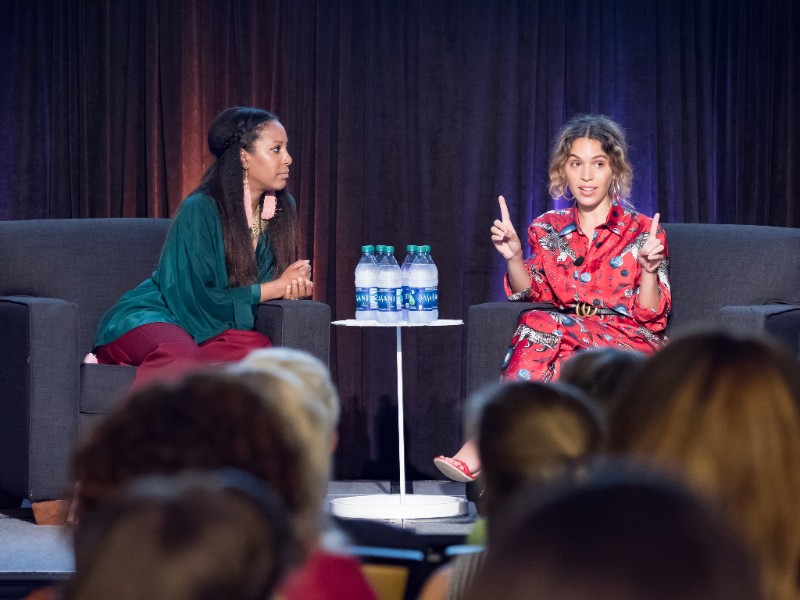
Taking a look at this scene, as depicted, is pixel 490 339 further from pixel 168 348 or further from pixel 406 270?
pixel 168 348

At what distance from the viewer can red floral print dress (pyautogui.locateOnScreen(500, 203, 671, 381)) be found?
3652mm

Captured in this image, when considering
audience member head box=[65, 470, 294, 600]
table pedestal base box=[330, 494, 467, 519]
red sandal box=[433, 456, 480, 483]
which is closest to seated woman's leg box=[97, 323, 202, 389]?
table pedestal base box=[330, 494, 467, 519]

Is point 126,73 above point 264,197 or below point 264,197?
above

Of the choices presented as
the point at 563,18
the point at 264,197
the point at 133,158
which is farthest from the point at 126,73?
→ the point at 563,18

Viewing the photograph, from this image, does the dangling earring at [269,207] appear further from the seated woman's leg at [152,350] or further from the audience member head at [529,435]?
the audience member head at [529,435]

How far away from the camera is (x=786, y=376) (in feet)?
2.74

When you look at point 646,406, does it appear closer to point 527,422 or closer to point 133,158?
point 527,422

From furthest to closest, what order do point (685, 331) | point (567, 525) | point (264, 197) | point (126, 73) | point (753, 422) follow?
point (126, 73)
point (264, 197)
point (685, 331)
point (753, 422)
point (567, 525)

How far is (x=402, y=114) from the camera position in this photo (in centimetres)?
471

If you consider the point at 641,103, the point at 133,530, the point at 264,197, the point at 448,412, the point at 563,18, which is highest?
the point at 563,18

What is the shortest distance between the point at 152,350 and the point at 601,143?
156 cm

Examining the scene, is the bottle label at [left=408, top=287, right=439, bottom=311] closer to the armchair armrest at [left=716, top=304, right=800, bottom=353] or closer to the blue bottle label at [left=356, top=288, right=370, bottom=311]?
the blue bottle label at [left=356, top=288, right=370, bottom=311]

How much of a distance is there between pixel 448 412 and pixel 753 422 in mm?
4000

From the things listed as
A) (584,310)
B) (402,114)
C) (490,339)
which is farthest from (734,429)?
(402,114)
